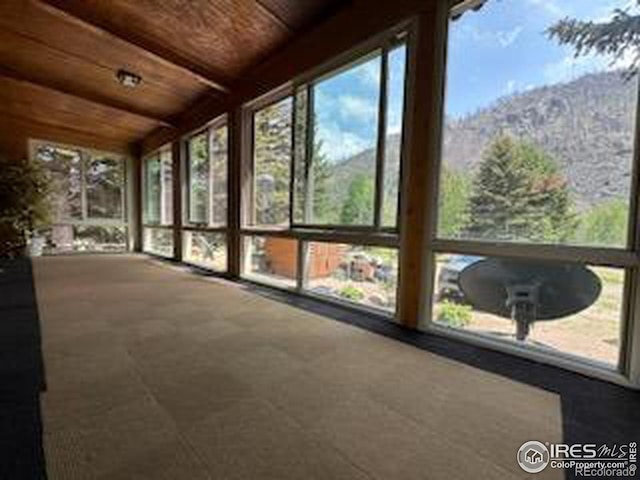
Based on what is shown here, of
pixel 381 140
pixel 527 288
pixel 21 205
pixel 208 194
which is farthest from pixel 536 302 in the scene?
pixel 21 205

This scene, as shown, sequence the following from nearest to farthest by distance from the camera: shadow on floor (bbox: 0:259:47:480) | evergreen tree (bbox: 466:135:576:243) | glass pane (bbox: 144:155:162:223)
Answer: shadow on floor (bbox: 0:259:47:480) < evergreen tree (bbox: 466:135:576:243) < glass pane (bbox: 144:155:162:223)

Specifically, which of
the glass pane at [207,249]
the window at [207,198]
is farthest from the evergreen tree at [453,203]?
the glass pane at [207,249]

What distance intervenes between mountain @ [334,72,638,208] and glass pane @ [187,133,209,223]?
4.75 metres

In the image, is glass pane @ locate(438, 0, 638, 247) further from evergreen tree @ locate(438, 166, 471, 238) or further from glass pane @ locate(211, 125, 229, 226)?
glass pane @ locate(211, 125, 229, 226)

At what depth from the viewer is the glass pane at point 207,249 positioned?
19.1 ft

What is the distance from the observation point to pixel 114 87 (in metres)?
5.51

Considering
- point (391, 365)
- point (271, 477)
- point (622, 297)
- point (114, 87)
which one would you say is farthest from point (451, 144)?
point (114, 87)

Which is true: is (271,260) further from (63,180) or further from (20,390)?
(63,180)

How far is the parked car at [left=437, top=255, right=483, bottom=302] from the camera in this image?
2.75m

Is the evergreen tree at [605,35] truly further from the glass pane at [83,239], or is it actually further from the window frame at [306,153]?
the glass pane at [83,239]

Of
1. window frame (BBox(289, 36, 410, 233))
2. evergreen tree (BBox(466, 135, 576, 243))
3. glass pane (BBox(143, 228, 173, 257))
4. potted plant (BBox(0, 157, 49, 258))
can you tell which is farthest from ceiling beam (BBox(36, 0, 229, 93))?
potted plant (BBox(0, 157, 49, 258))

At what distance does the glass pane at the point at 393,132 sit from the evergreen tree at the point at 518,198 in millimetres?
700

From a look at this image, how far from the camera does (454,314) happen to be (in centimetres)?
282

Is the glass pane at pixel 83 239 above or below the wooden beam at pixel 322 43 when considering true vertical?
below
